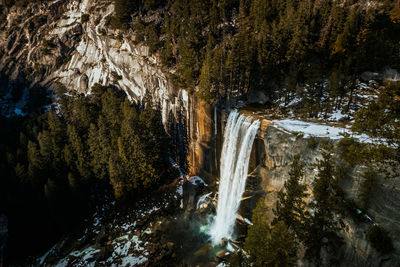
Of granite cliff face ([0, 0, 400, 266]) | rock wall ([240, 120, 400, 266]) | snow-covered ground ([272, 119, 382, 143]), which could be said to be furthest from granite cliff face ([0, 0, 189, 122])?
snow-covered ground ([272, 119, 382, 143])

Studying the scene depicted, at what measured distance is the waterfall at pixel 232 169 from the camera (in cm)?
2419

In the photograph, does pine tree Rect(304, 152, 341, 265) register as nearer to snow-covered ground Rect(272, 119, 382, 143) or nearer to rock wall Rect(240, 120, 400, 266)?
rock wall Rect(240, 120, 400, 266)

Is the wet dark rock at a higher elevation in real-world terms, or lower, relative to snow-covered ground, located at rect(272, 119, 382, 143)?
lower

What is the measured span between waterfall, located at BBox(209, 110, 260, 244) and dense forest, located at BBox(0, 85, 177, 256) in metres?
13.0

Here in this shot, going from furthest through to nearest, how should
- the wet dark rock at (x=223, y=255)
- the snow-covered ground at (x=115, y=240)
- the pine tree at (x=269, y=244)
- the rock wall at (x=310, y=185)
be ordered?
1. the snow-covered ground at (x=115, y=240)
2. the wet dark rock at (x=223, y=255)
3. the pine tree at (x=269, y=244)
4. the rock wall at (x=310, y=185)

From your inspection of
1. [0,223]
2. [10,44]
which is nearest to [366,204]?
[0,223]

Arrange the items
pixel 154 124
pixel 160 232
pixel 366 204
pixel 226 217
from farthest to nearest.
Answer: pixel 154 124, pixel 160 232, pixel 226 217, pixel 366 204

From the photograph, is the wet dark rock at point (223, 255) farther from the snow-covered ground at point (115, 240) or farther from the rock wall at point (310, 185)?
the snow-covered ground at point (115, 240)

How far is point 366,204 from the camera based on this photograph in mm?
13719

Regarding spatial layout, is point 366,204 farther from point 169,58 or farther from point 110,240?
point 169,58

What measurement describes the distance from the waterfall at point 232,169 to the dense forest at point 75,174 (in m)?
13.0

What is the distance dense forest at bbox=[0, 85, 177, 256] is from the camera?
31.5m

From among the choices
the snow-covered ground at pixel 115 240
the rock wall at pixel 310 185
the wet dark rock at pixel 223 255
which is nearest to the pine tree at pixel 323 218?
the rock wall at pixel 310 185

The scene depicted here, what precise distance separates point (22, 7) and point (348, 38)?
95.8m
